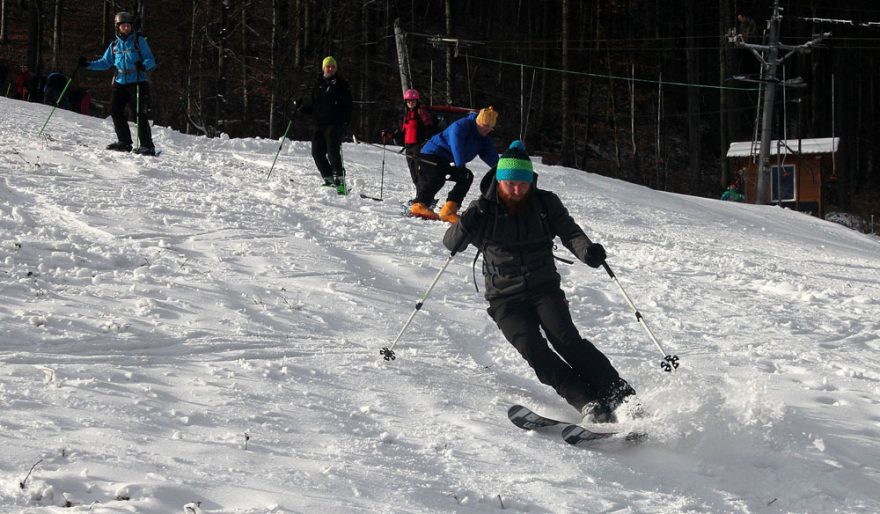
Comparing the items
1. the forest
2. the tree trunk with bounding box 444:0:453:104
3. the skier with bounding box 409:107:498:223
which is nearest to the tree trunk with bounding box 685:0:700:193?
the forest

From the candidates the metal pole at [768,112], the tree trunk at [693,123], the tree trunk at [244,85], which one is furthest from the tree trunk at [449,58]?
the tree trunk at [693,123]

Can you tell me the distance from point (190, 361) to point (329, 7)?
26.0 m

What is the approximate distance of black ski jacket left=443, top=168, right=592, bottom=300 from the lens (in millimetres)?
5641

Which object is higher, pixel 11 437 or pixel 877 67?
pixel 877 67

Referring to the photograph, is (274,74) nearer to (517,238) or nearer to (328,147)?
(328,147)

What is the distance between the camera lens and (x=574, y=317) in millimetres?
7730

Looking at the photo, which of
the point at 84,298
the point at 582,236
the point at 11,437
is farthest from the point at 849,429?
the point at 84,298

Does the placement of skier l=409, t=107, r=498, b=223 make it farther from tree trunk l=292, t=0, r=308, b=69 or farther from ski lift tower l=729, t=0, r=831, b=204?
tree trunk l=292, t=0, r=308, b=69

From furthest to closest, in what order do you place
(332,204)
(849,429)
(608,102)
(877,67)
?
1. (877,67)
2. (608,102)
3. (332,204)
4. (849,429)

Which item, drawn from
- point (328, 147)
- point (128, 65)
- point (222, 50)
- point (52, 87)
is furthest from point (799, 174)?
point (128, 65)

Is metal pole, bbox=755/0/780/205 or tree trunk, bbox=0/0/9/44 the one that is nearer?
metal pole, bbox=755/0/780/205

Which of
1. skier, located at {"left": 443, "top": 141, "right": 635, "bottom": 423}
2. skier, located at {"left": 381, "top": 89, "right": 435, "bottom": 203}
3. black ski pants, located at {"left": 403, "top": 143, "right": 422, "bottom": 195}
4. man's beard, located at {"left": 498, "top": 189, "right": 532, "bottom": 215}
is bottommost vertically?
skier, located at {"left": 443, "top": 141, "right": 635, "bottom": 423}

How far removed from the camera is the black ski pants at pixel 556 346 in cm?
542

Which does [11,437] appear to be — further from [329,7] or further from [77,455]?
[329,7]
